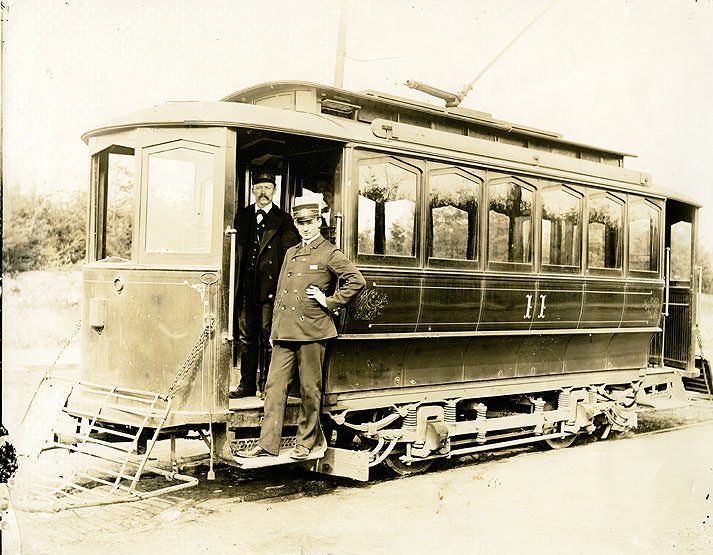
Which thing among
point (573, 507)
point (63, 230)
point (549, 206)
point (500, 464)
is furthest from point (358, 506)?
point (63, 230)

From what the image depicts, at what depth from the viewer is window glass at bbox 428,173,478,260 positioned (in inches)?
287

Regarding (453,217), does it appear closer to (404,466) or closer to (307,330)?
(307,330)

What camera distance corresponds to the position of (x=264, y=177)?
7.02 m

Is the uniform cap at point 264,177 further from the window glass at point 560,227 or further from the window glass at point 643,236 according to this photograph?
the window glass at point 643,236

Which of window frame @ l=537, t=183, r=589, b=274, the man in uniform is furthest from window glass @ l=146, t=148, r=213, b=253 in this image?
window frame @ l=537, t=183, r=589, b=274


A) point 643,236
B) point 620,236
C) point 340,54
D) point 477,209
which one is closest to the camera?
point 477,209

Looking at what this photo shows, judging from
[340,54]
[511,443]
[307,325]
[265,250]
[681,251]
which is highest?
[340,54]

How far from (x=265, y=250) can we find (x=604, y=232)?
447cm

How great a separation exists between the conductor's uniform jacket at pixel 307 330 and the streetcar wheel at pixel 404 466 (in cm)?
129

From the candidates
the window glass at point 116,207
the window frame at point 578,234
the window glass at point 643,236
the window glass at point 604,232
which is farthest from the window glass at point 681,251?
the window glass at point 116,207

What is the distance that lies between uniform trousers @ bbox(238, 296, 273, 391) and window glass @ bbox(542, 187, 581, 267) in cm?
332

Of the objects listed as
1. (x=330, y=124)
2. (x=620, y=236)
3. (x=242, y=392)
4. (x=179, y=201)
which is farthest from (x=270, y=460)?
(x=620, y=236)

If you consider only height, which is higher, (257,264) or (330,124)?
(330,124)

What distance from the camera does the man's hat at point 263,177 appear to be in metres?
6.96
